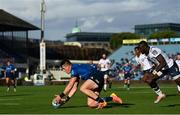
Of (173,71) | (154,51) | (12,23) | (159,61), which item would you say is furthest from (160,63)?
(12,23)

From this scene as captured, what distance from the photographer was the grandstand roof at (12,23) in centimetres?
8576

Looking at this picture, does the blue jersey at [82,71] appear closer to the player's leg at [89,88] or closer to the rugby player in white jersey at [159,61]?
the player's leg at [89,88]

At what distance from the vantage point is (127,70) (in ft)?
121

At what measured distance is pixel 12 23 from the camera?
86438 mm

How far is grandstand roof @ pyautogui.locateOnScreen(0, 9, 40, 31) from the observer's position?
281 feet

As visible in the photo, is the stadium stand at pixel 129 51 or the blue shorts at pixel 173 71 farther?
the stadium stand at pixel 129 51

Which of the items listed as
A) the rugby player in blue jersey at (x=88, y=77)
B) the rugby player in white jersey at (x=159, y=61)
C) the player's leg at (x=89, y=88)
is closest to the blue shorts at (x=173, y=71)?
the rugby player in white jersey at (x=159, y=61)

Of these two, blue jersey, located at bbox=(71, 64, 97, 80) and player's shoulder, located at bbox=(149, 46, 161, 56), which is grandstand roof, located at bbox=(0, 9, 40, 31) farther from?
player's shoulder, located at bbox=(149, 46, 161, 56)

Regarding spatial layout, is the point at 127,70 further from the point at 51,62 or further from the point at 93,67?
the point at 51,62

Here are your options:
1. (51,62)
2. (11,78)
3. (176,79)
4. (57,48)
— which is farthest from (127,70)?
(57,48)

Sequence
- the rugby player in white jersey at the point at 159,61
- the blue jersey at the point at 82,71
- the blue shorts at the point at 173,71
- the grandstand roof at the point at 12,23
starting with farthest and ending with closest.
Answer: the grandstand roof at the point at 12,23, the blue shorts at the point at 173,71, the rugby player in white jersey at the point at 159,61, the blue jersey at the point at 82,71

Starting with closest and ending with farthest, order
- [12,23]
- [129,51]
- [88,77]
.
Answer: [88,77] < [12,23] < [129,51]

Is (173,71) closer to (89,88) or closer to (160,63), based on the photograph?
(160,63)

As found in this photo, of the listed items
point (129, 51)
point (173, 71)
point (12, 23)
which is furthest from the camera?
point (129, 51)
